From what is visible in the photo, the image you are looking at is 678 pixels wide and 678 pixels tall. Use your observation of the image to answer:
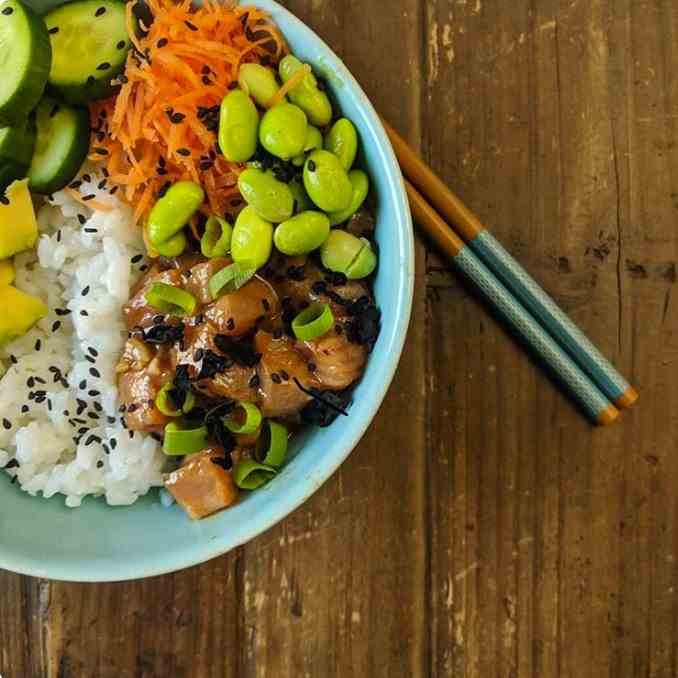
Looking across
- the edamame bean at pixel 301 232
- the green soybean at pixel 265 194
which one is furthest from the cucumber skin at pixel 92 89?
the edamame bean at pixel 301 232

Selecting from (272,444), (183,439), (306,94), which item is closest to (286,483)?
(272,444)

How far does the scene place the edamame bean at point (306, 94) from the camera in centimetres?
162

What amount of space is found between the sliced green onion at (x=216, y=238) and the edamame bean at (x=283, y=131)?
0.18 metres

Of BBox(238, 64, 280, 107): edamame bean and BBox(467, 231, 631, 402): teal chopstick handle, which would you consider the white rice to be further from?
BBox(467, 231, 631, 402): teal chopstick handle

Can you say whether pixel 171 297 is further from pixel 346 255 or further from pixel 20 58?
pixel 20 58

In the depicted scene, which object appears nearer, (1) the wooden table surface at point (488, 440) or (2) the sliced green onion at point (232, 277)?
(2) the sliced green onion at point (232, 277)

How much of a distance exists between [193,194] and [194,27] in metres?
0.34

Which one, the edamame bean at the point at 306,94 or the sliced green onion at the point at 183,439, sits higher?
the edamame bean at the point at 306,94

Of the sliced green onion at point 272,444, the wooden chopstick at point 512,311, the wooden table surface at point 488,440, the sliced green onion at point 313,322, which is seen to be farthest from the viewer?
the wooden table surface at point 488,440

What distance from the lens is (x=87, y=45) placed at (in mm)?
1687

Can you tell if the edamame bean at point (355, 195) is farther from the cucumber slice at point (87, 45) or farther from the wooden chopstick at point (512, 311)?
the cucumber slice at point (87, 45)

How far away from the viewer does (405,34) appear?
2.01m

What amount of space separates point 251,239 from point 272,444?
42 cm

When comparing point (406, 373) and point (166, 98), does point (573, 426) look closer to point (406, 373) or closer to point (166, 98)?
point (406, 373)
